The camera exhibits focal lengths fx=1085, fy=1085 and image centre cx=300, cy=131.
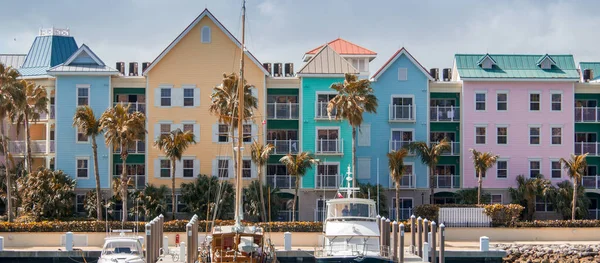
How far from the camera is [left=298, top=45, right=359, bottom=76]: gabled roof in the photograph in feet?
228

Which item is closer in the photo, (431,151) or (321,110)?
(431,151)

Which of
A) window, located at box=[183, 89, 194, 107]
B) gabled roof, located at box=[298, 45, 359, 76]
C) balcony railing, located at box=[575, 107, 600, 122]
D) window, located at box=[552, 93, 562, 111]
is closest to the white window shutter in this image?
window, located at box=[183, 89, 194, 107]

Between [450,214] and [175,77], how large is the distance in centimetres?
1965

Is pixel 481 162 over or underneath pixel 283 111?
underneath

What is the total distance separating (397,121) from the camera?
70.8 m

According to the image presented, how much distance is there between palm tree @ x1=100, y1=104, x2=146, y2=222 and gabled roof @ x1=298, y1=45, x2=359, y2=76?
37.9 feet

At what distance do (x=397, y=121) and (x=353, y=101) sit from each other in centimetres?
682

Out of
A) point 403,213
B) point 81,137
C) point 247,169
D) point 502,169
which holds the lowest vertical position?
point 403,213

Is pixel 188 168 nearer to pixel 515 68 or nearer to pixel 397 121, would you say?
pixel 397 121

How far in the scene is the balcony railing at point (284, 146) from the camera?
230ft

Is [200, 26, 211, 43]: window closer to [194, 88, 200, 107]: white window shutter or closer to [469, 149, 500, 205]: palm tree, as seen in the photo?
[194, 88, 200, 107]: white window shutter

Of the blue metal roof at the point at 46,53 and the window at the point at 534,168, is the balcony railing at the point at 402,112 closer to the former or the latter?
the window at the point at 534,168

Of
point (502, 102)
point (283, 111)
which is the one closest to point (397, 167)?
point (283, 111)

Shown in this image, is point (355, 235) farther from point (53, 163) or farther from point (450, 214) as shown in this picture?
point (53, 163)
